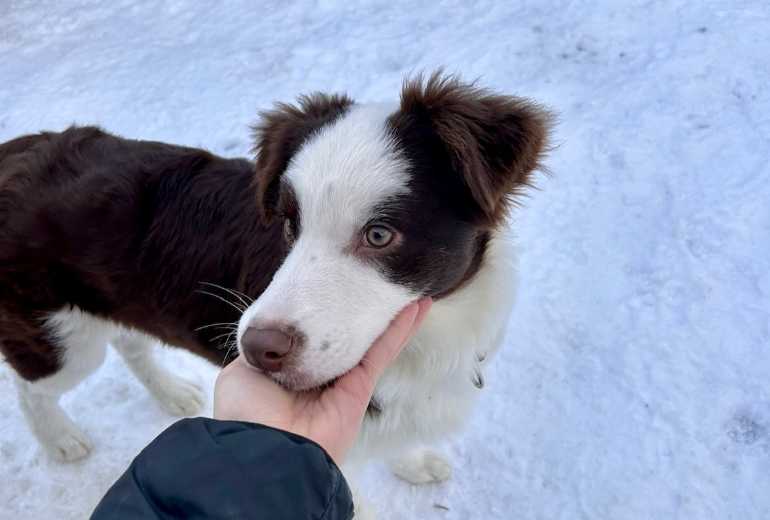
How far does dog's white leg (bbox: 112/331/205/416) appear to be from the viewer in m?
3.64

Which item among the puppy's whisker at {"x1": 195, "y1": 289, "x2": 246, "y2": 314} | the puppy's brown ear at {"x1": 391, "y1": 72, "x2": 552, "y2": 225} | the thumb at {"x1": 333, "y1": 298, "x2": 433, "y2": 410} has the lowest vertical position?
the puppy's whisker at {"x1": 195, "y1": 289, "x2": 246, "y2": 314}

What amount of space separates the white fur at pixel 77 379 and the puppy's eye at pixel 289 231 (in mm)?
1246

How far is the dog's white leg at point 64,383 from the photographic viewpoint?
2.99 m

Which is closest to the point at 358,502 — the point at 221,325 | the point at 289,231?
the point at 221,325

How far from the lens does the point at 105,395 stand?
3.92 m

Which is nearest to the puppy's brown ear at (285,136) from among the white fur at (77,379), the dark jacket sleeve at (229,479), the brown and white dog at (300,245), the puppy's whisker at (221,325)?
the brown and white dog at (300,245)

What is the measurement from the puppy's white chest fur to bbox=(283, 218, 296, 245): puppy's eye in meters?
0.59

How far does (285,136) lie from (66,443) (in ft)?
7.43

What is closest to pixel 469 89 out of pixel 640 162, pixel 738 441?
pixel 738 441

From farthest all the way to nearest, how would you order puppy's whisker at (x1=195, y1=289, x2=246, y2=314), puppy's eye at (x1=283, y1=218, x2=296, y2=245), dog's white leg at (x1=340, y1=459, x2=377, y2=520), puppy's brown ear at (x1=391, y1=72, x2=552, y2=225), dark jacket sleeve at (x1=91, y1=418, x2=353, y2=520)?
dog's white leg at (x1=340, y1=459, x2=377, y2=520)
puppy's whisker at (x1=195, y1=289, x2=246, y2=314)
puppy's eye at (x1=283, y1=218, x2=296, y2=245)
puppy's brown ear at (x1=391, y1=72, x2=552, y2=225)
dark jacket sleeve at (x1=91, y1=418, x2=353, y2=520)

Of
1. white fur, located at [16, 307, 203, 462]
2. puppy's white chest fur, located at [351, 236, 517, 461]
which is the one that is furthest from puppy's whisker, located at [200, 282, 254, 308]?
white fur, located at [16, 307, 203, 462]

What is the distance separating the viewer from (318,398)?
2125mm

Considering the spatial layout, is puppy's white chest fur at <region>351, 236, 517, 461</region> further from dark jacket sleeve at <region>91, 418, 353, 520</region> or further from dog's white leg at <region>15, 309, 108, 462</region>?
dog's white leg at <region>15, 309, 108, 462</region>

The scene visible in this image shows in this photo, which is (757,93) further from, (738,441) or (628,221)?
(738,441)
